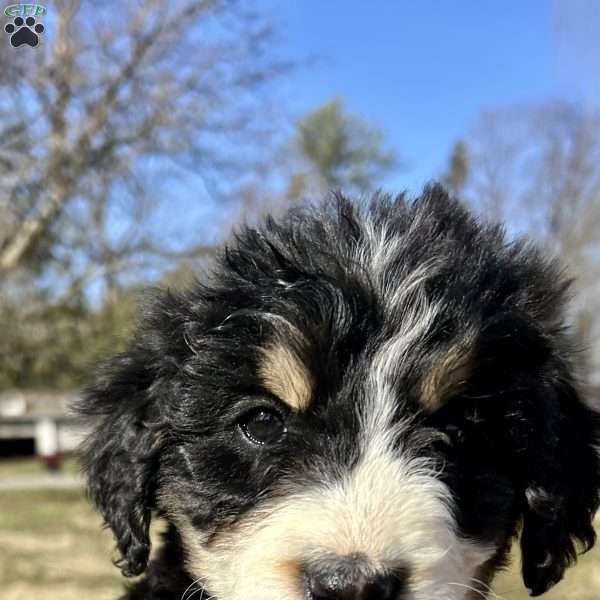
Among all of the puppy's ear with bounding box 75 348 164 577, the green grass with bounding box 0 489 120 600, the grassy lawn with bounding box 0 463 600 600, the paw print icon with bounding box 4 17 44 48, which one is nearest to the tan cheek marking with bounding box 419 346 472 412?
the grassy lawn with bounding box 0 463 600 600

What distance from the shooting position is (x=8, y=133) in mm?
12383

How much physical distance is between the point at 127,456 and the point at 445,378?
137 centimetres

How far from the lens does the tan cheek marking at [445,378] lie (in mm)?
2617

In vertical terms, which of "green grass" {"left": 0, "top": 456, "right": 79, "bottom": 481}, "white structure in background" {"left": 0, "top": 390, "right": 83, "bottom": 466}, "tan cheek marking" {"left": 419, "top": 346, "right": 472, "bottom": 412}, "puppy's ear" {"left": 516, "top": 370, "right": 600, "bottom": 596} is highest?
"tan cheek marking" {"left": 419, "top": 346, "right": 472, "bottom": 412}

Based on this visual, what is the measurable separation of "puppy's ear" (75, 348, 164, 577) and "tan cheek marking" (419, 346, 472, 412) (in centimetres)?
110

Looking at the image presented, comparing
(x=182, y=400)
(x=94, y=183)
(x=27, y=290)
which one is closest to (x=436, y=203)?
(x=182, y=400)

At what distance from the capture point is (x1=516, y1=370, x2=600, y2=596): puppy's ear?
288 centimetres

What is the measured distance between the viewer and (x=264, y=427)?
2693 mm

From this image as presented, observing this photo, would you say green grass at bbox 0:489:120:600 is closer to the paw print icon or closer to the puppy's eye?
the puppy's eye

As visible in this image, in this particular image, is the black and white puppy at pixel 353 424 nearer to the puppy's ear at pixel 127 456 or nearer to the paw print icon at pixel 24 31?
the puppy's ear at pixel 127 456

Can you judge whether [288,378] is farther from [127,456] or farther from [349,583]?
[127,456]

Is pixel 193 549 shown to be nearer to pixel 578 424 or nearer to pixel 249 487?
pixel 249 487

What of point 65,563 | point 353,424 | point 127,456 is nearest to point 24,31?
point 65,563

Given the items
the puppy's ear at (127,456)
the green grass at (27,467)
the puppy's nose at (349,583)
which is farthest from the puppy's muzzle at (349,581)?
the green grass at (27,467)
